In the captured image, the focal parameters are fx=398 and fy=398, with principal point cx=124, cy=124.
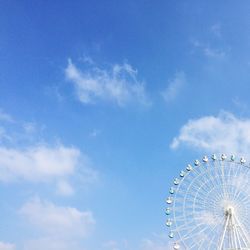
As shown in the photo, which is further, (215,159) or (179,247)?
(215,159)

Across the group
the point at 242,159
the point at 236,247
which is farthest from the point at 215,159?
the point at 236,247

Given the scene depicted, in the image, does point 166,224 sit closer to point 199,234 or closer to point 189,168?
point 199,234

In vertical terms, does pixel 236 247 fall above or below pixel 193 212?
below

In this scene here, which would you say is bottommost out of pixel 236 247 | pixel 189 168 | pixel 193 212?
pixel 236 247

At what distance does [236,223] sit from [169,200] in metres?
10.2

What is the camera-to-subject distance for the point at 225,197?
57.6 m

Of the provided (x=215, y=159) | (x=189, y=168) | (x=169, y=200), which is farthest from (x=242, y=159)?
(x=169, y=200)

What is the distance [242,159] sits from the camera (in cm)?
→ 5841

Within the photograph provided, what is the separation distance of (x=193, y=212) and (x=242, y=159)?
35.9 ft

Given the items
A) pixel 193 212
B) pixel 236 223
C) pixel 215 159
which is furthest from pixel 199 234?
pixel 215 159

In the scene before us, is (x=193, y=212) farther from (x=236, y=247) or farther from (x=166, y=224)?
(x=236, y=247)

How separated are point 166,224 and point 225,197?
9546 mm

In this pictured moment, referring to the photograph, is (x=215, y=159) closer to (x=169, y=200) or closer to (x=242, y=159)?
(x=242, y=159)

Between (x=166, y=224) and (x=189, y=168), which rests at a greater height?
(x=189, y=168)
